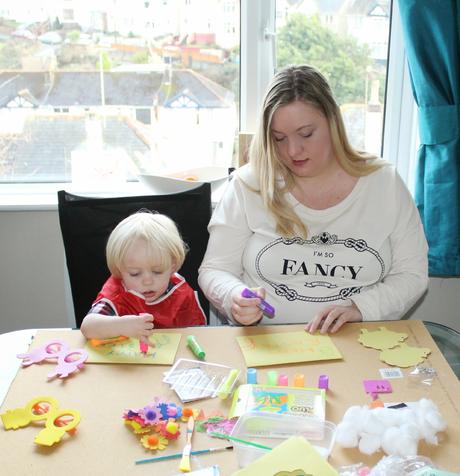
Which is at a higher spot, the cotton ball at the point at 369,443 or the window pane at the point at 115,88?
the window pane at the point at 115,88

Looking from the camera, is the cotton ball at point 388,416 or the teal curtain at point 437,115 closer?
the cotton ball at point 388,416

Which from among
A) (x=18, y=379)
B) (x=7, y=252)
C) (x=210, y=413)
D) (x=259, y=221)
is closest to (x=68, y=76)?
(x=7, y=252)

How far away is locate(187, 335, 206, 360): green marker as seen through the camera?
4.00ft

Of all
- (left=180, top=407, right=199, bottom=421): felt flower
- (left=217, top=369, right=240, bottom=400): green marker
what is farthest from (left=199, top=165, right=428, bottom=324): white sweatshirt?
(left=180, top=407, right=199, bottom=421): felt flower

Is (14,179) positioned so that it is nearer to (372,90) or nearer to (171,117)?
(171,117)

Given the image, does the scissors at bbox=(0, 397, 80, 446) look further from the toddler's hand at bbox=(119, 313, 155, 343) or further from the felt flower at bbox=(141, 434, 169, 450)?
the toddler's hand at bbox=(119, 313, 155, 343)

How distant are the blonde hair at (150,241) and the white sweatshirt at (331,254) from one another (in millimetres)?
165

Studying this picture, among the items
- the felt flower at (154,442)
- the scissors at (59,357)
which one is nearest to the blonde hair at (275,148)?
the scissors at (59,357)

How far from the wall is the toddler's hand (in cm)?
111

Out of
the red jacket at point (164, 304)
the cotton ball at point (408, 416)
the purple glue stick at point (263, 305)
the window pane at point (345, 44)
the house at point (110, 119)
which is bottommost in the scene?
the red jacket at point (164, 304)

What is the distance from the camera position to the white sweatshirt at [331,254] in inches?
62.3

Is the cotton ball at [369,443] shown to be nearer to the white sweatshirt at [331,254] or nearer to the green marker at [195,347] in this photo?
the green marker at [195,347]

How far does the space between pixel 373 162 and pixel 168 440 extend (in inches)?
40.5

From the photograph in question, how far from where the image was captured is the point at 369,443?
3.05 ft
